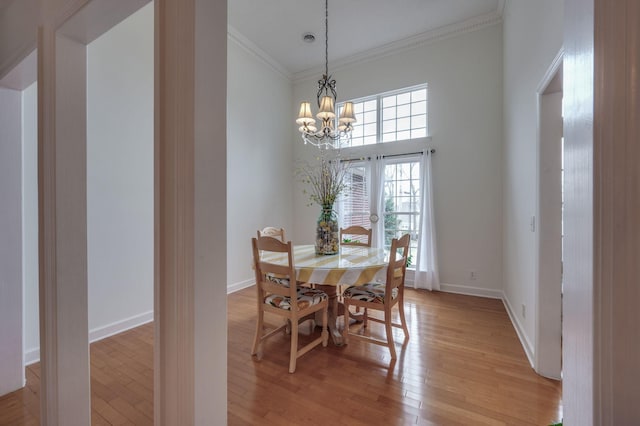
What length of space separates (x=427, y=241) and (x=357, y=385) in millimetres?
2570

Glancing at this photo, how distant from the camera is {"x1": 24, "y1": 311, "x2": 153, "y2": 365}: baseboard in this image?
7.00 feet

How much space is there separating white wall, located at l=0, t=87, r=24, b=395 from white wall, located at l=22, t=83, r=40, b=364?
377 mm

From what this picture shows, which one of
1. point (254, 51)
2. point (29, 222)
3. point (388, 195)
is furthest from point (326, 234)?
point (254, 51)

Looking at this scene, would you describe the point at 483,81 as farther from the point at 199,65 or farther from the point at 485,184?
the point at 199,65

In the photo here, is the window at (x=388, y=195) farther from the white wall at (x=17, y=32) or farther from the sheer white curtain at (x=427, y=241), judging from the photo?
the white wall at (x=17, y=32)

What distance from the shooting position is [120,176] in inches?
103

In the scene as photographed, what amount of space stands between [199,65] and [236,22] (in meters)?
3.67

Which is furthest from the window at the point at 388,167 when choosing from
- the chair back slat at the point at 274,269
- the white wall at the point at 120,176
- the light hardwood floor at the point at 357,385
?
the white wall at the point at 120,176

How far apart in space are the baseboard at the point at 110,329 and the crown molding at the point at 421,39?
4387mm

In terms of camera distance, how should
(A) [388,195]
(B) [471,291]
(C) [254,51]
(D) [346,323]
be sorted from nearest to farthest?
(D) [346,323]
(B) [471,291]
(C) [254,51]
(A) [388,195]

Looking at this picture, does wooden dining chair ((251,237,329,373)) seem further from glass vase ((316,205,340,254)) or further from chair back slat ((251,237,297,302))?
glass vase ((316,205,340,254))

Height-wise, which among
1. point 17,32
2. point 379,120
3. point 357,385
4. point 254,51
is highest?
point 254,51

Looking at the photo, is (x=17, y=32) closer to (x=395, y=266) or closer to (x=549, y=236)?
A: (x=395, y=266)
